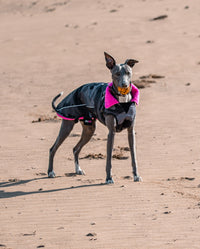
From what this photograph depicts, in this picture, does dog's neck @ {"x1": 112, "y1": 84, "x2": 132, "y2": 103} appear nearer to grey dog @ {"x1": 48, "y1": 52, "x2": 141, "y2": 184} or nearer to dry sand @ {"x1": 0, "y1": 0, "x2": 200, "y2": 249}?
grey dog @ {"x1": 48, "y1": 52, "x2": 141, "y2": 184}

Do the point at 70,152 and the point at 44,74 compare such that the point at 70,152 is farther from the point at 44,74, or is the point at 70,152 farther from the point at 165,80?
the point at 44,74

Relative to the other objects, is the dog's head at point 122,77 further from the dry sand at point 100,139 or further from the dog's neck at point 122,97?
the dry sand at point 100,139

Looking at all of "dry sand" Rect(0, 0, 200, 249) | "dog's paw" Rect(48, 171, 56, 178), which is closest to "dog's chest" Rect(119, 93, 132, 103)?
"dry sand" Rect(0, 0, 200, 249)

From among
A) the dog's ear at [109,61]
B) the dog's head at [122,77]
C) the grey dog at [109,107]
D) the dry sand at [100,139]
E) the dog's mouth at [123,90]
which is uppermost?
the dog's ear at [109,61]

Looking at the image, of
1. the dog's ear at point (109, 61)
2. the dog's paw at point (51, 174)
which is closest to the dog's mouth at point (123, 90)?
the dog's ear at point (109, 61)

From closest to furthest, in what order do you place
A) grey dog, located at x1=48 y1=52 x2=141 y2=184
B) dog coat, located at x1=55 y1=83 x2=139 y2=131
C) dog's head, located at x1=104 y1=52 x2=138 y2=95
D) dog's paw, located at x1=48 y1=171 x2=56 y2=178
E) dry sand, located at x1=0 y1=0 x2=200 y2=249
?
dry sand, located at x1=0 y1=0 x2=200 y2=249 < dog's head, located at x1=104 y1=52 x2=138 y2=95 < grey dog, located at x1=48 y1=52 x2=141 y2=184 < dog coat, located at x1=55 y1=83 x2=139 y2=131 < dog's paw, located at x1=48 y1=171 x2=56 y2=178

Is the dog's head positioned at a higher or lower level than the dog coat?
higher

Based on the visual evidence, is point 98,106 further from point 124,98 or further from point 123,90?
point 123,90

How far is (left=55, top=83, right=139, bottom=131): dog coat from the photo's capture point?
29.5 feet

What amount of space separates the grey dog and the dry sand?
57cm

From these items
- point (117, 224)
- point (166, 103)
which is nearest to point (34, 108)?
point (166, 103)

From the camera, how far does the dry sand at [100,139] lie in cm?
746

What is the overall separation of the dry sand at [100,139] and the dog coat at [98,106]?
37.4 inches

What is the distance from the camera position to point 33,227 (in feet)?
25.0
